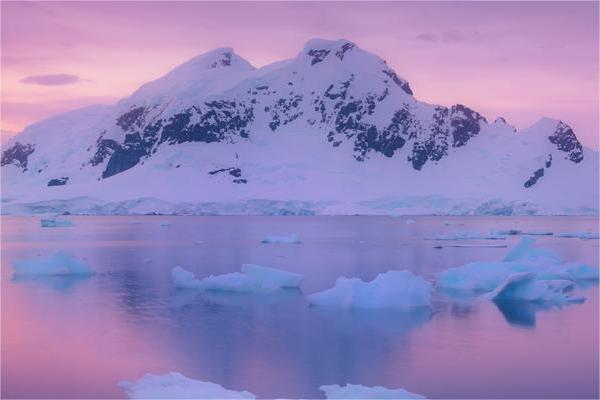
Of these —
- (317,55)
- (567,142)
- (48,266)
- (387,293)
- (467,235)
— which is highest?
(317,55)

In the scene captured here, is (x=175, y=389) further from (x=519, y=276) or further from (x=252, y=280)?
(x=519, y=276)

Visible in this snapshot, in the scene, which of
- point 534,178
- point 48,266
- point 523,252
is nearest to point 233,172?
point 534,178

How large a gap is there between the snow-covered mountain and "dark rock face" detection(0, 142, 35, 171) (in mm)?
323

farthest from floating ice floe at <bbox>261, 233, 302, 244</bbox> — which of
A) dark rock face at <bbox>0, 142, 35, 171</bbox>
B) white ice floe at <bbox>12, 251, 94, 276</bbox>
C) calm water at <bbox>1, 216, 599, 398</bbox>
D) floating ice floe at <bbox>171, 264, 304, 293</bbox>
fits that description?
dark rock face at <bbox>0, 142, 35, 171</bbox>

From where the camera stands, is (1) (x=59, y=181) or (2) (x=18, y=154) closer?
(1) (x=59, y=181)

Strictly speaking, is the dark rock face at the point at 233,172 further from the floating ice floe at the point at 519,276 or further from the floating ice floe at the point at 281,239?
the floating ice floe at the point at 519,276

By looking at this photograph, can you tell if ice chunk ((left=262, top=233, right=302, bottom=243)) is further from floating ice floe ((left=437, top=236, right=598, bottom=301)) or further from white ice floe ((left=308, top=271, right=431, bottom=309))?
white ice floe ((left=308, top=271, right=431, bottom=309))

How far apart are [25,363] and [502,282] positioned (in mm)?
14370

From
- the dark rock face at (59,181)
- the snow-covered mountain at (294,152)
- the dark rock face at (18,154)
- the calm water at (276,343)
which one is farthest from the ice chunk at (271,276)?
the dark rock face at (18,154)

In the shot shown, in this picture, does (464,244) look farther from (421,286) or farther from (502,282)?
(421,286)

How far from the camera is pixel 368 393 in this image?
10.7 metres

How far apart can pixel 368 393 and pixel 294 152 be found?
118 metres

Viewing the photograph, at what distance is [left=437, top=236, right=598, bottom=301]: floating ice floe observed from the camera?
20.5 metres

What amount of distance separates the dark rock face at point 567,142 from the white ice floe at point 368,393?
121 metres
